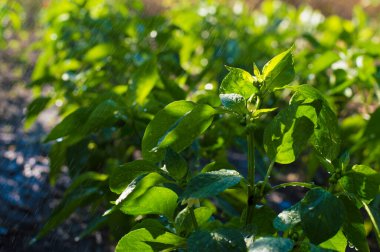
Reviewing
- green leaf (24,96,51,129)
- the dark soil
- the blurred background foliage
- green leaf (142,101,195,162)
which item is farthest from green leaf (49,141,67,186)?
green leaf (142,101,195,162)

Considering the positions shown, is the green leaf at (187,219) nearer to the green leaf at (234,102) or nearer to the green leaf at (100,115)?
the green leaf at (234,102)

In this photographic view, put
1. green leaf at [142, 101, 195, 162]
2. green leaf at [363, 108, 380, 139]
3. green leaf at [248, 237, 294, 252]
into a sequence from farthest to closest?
green leaf at [363, 108, 380, 139]
green leaf at [142, 101, 195, 162]
green leaf at [248, 237, 294, 252]

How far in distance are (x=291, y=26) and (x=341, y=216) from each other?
2738 mm

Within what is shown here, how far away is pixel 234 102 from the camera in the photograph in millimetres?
933

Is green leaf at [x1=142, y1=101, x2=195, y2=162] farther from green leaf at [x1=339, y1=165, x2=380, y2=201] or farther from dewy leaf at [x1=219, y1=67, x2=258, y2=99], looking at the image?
green leaf at [x1=339, y1=165, x2=380, y2=201]

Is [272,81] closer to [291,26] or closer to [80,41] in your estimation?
[80,41]

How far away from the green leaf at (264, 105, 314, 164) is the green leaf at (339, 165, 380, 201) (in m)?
0.08

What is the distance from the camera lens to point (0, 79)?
4.88m

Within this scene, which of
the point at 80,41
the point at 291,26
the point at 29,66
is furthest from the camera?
the point at 29,66

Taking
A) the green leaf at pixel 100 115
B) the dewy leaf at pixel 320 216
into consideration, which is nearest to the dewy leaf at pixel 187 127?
the dewy leaf at pixel 320 216

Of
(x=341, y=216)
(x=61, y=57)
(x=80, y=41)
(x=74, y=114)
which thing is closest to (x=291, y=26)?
(x=80, y=41)

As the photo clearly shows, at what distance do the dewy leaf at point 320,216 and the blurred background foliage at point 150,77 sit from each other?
28cm

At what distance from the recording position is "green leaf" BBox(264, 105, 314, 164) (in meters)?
0.92

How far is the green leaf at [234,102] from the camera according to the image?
3.05ft
